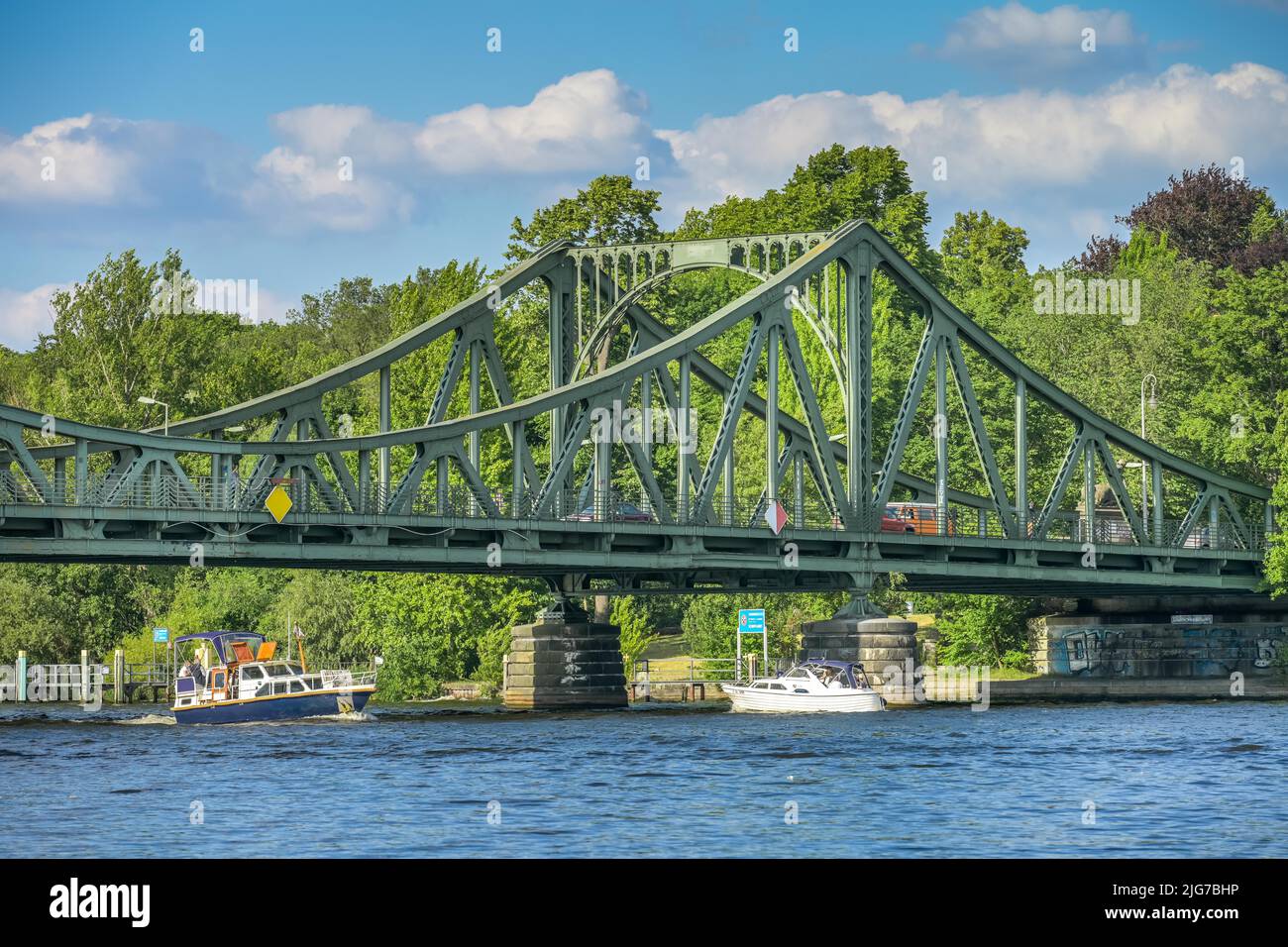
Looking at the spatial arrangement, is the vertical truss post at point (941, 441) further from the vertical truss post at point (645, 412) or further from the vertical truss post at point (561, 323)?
the vertical truss post at point (561, 323)

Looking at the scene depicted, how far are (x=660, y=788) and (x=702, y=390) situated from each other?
264 ft

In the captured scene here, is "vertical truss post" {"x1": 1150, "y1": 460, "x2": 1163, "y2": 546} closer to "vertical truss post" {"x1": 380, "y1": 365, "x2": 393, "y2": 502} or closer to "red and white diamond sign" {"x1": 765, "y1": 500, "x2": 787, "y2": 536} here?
"red and white diamond sign" {"x1": 765, "y1": 500, "x2": 787, "y2": 536}

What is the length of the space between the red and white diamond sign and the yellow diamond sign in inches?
829

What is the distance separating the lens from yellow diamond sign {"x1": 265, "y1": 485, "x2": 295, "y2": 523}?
67631 mm

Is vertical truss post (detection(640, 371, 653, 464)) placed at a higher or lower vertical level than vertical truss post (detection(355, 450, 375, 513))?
higher

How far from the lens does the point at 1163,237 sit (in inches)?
5851

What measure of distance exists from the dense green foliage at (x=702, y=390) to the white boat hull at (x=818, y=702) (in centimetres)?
1741

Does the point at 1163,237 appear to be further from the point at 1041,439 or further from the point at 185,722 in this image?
the point at 185,722

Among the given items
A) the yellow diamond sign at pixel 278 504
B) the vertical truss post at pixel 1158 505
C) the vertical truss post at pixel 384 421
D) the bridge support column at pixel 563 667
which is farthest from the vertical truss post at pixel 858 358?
the yellow diamond sign at pixel 278 504

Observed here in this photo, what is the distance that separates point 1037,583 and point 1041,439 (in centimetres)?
2603

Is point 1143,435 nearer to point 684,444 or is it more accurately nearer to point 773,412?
point 773,412

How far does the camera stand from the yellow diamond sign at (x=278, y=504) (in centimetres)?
6763

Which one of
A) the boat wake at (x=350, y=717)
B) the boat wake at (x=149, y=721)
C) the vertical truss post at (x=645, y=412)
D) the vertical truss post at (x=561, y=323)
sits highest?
the vertical truss post at (x=561, y=323)

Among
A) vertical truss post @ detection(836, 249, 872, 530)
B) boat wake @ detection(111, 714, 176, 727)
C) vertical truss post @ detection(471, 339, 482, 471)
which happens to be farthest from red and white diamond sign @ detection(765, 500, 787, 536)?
boat wake @ detection(111, 714, 176, 727)
